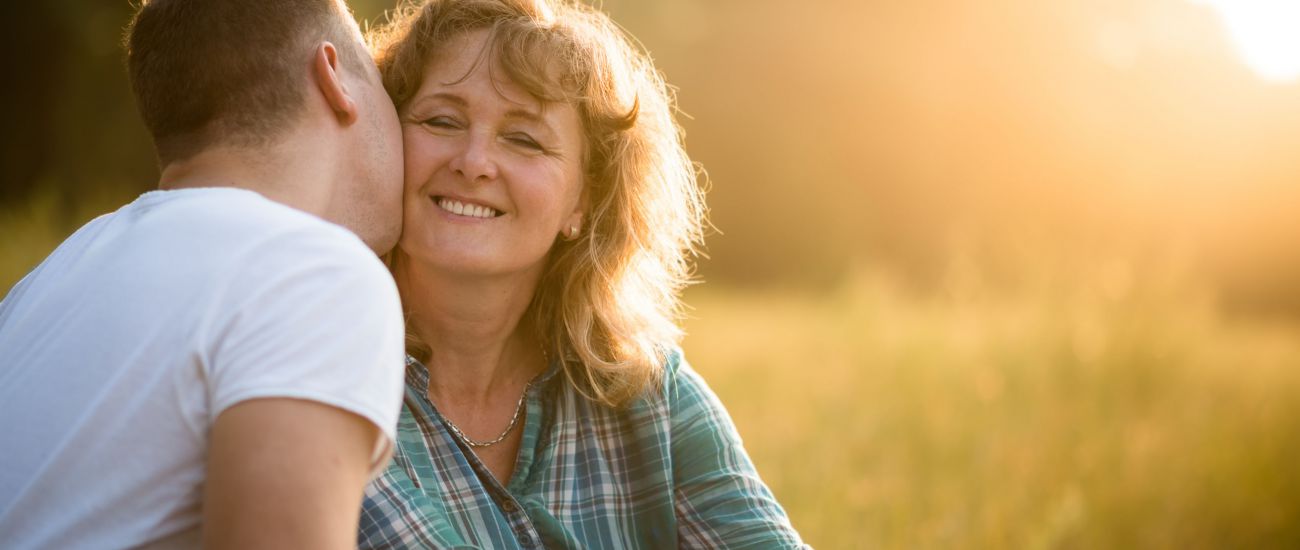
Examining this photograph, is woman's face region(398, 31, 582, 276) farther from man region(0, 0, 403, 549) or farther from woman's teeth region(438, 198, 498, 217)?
man region(0, 0, 403, 549)

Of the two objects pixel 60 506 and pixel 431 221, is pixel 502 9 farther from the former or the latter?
pixel 60 506

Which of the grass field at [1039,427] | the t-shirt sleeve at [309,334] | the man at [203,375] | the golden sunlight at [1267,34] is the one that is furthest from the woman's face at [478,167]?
the golden sunlight at [1267,34]

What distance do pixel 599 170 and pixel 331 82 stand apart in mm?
1081

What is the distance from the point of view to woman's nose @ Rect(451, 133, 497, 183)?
2307 mm

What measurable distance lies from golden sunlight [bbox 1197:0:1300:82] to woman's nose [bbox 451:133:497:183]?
22.1ft

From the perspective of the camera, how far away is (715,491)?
242cm

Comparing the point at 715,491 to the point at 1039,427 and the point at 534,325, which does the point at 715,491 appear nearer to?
the point at 534,325

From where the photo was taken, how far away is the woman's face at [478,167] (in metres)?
2.32

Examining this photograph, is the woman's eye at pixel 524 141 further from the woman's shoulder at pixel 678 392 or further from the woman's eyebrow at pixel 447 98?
the woman's shoulder at pixel 678 392

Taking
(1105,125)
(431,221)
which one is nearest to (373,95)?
(431,221)

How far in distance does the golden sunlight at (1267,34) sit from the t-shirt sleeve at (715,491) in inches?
257

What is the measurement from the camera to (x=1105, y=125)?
13773 millimetres

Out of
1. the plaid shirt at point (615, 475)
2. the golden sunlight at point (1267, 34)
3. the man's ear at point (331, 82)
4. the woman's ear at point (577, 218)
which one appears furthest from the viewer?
the golden sunlight at point (1267, 34)

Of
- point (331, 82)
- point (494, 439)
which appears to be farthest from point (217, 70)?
point (494, 439)
